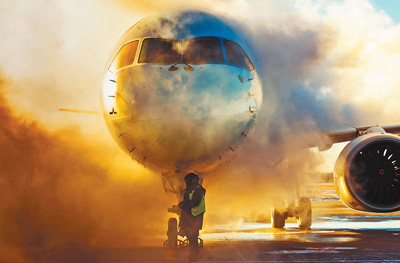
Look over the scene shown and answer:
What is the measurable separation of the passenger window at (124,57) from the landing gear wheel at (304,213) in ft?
23.2

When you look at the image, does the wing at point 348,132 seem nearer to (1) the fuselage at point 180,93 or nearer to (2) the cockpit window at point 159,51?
(1) the fuselage at point 180,93

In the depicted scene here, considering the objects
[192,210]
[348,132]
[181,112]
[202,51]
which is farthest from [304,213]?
[181,112]

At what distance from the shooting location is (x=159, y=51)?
720 centimetres

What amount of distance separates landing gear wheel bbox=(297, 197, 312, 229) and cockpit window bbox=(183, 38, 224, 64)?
6.68m

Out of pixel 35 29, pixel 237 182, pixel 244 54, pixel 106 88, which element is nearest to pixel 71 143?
pixel 35 29

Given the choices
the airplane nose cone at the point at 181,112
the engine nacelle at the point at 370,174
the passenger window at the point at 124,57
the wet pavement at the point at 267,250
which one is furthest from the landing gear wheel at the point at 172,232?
the engine nacelle at the point at 370,174

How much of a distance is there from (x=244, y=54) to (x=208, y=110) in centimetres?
159

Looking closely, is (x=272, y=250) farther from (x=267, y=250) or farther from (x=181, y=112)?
(x=181, y=112)

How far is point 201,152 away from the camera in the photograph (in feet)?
23.4

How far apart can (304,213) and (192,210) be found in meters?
6.19

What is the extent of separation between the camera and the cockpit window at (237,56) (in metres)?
7.53

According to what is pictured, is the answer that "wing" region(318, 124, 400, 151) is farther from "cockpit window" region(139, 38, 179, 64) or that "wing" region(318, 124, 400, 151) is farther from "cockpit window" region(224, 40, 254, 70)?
"cockpit window" region(139, 38, 179, 64)

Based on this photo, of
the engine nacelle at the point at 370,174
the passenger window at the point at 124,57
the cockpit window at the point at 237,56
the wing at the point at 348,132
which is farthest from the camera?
the wing at the point at 348,132

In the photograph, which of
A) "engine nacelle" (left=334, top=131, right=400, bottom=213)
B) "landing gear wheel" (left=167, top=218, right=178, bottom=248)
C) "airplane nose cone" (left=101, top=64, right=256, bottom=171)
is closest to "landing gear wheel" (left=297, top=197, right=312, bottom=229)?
"engine nacelle" (left=334, top=131, right=400, bottom=213)
